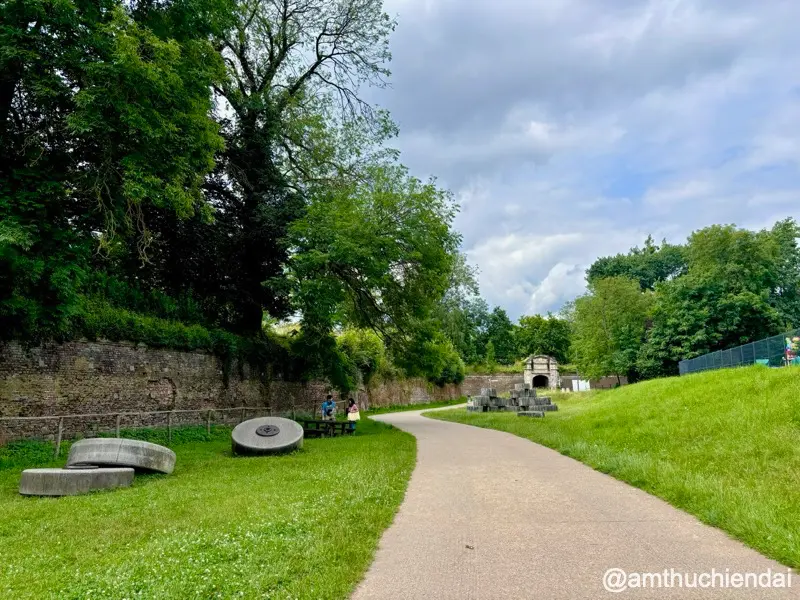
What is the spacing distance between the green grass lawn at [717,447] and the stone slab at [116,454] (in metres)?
8.85

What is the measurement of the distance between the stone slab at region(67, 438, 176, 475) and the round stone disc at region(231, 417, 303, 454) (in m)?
3.24

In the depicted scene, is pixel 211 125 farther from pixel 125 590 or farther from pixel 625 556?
pixel 625 556

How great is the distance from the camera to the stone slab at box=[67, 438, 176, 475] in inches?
389

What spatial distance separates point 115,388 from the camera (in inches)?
617

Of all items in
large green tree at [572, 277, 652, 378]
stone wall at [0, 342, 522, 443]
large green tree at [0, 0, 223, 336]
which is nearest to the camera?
large green tree at [0, 0, 223, 336]

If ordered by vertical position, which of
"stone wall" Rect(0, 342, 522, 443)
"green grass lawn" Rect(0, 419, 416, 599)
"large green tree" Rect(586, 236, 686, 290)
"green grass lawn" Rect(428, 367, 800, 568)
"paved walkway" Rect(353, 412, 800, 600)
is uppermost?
"large green tree" Rect(586, 236, 686, 290)

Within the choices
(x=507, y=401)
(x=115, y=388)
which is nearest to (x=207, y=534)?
(x=115, y=388)

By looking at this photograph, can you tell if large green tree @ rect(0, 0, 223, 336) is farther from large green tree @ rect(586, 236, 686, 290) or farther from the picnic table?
large green tree @ rect(586, 236, 686, 290)

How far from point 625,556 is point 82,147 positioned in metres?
14.8

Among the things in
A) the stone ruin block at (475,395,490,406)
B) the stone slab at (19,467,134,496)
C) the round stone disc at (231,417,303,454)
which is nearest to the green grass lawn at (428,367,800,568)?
the round stone disc at (231,417,303,454)

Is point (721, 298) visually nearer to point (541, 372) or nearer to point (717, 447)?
point (541, 372)

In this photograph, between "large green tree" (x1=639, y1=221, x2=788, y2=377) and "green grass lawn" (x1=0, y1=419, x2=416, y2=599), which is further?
"large green tree" (x1=639, y1=221, x2=788, y2=377)

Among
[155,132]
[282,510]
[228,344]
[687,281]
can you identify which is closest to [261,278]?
[228,344]

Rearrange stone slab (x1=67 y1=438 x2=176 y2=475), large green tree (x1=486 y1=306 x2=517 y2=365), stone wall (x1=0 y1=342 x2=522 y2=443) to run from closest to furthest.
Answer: stone slab (x1=67 y1=438 x2=176 y2=475) → stone wall (x1=0 y1=342 x2=522 y2=443) → large green tree (x1=486 y1=306 x2=517 y2=365)
